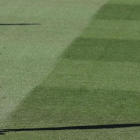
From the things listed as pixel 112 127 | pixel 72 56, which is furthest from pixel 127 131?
pixel 72 56

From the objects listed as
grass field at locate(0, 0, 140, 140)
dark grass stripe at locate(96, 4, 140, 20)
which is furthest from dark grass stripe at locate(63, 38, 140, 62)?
dark grass stripe at locate(96, 4, 140, 20)

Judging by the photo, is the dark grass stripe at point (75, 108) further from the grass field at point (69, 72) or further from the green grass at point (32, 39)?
the green grass at point (32, 39)

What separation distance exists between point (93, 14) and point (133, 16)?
5.12 feet

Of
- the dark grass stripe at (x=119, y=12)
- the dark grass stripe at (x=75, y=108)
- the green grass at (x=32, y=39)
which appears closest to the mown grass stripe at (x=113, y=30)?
the green grass at (x=32, y=39)

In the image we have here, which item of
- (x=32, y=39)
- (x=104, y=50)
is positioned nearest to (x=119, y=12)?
(x=32, y=39)

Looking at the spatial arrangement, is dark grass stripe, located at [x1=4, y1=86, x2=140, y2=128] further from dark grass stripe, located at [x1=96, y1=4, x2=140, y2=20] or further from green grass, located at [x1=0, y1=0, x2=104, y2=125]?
dark grass stripe, located at [x1=96, y1=4, x2=140, y2=20]

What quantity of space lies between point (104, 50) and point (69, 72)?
2890 millimetres

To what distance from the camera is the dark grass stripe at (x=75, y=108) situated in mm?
11641

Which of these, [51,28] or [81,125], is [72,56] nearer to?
[51,28]

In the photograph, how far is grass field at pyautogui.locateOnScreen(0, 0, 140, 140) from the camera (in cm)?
1147

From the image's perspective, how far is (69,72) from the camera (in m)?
15.3

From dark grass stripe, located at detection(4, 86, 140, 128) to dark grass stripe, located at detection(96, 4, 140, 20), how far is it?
10.4 metres

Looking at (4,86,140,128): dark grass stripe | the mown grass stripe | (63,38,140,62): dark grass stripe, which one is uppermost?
(4,86,140,128): dark grass stripe

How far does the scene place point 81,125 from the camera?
11.4 m
